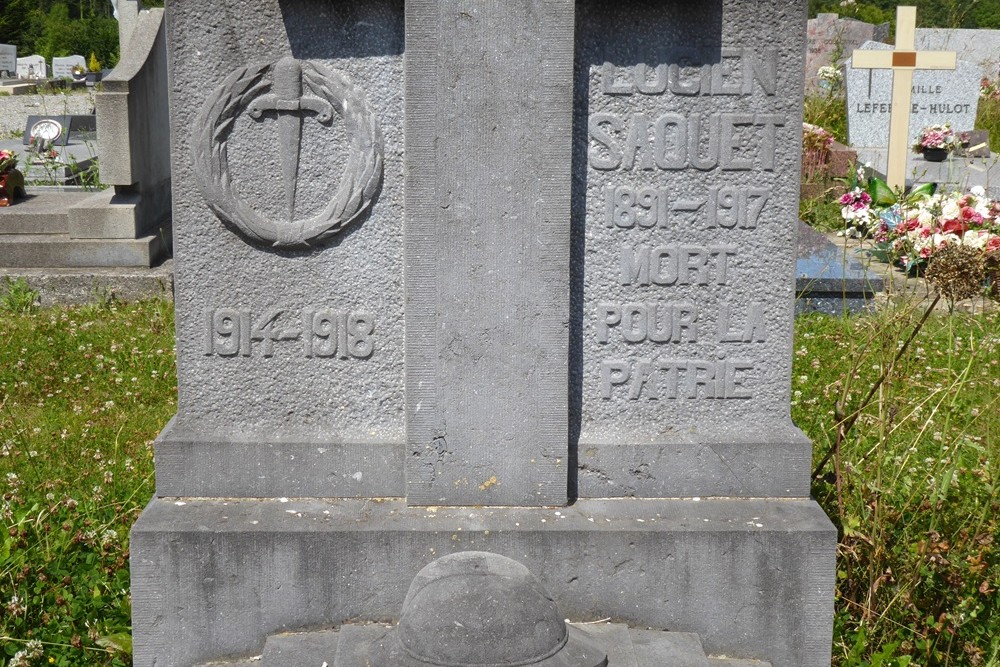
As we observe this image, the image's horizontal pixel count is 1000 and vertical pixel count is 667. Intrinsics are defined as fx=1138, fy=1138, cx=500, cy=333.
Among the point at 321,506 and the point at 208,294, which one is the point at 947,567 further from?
the point at 208,294

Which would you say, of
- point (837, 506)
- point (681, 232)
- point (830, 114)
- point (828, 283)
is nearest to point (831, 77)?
point (830, 114)

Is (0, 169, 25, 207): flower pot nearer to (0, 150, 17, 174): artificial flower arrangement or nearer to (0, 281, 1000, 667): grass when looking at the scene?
(0, 150, 17, 174): artificial flower arrangement

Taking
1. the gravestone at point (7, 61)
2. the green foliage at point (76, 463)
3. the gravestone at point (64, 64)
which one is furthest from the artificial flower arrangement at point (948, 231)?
the gravestone at point (7, 61)

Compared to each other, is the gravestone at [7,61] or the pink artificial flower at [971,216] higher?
the gravestone at [7,61]

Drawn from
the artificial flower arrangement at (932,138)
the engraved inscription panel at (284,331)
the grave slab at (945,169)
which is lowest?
the engraved inscription panel at (284,331)

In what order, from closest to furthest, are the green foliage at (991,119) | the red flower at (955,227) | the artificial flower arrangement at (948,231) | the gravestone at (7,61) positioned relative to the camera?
the artificial flower arrangement at (948,231)
the red flower at (955,227)
the green foliage at (991,119)
the gravestone at (7,61)

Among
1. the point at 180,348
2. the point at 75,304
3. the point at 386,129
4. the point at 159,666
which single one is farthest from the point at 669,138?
the point at 75,304

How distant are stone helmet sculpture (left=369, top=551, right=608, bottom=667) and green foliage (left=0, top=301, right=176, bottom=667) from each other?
3.13 ft

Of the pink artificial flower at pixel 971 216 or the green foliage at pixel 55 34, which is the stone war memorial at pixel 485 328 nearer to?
the pink artificial flower at pixel 971 216

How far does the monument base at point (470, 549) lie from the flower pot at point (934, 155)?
344 inches

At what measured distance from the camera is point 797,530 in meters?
2.66

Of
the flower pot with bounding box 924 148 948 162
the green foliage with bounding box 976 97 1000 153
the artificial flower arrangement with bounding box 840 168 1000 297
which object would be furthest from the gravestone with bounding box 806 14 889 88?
the artificial flower arrangement with bounding box 840 168 1000 297

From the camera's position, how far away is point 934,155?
10586 millimetres

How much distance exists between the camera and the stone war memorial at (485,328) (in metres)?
2.59
